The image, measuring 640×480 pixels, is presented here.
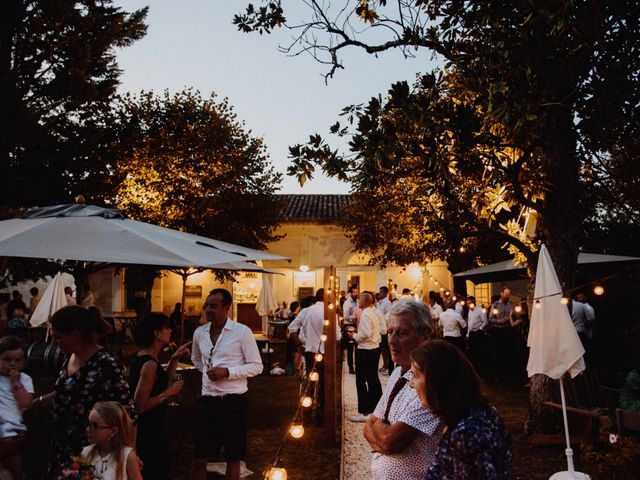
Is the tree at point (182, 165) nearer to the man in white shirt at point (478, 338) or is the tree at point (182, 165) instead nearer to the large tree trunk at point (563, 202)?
the man in white shirt at point (478, 338)

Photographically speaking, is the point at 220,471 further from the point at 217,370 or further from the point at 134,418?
the point at 134,418

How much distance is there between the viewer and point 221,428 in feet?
16.0

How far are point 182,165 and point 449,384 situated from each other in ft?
65.9

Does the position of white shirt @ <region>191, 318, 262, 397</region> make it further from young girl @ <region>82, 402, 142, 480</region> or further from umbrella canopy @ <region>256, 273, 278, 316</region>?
umbrella canopy @ <region>256, 273, 278, 316</region>


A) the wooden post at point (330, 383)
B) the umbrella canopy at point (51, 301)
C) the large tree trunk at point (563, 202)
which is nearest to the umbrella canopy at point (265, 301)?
the umbrella canopy at point (51, 301)

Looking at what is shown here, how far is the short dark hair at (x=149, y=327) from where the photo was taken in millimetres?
4535

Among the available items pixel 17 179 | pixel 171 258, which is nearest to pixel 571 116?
pixel 171 258

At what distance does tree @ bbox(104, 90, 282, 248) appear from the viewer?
2077cm

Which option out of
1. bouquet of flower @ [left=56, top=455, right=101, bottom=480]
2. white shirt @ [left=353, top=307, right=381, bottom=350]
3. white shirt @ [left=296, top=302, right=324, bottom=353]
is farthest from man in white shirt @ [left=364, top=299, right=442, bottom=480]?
white shirt @ [left=296, top=302, right=324, bottom=353]

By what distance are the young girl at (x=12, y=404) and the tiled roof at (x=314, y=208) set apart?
21.8 m

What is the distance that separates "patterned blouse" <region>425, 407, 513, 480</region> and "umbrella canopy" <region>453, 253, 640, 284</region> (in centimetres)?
760

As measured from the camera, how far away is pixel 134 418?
3551 millimetres

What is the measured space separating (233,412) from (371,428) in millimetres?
2354

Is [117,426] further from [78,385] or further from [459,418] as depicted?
[459,418]
